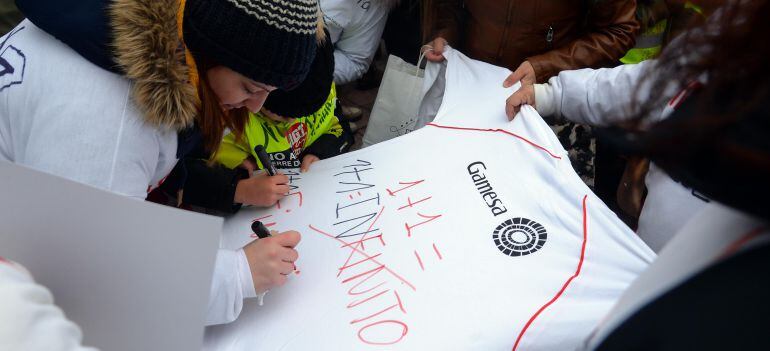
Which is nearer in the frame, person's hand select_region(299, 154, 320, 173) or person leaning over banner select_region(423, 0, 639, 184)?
person's hand select_region(299, 154, 320, 173)

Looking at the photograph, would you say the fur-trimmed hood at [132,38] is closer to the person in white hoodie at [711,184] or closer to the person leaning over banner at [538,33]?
the person in white hoodie at [711,184]

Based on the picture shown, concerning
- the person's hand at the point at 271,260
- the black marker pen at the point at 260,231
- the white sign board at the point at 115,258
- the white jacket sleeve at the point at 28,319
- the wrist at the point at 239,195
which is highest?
the white jacket sleeve at the point at 28,319

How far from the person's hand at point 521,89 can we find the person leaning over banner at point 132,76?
653 mm

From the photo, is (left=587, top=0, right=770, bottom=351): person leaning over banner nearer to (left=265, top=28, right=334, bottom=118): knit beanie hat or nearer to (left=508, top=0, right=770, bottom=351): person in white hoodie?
(left=508, top=0, right=770, bottom=351): person in white hoodie

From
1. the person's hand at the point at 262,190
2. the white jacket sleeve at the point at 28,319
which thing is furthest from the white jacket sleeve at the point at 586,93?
the white jacket sleeve at the point at 28,319

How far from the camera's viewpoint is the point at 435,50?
1899 millimetres

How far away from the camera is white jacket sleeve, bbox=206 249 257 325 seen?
3.43ft

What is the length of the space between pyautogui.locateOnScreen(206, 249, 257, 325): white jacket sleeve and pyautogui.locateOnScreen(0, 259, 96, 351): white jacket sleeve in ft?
1.28

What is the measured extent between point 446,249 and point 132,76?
680 millimetres

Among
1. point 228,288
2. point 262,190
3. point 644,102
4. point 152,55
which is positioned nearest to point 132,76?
point 152,55

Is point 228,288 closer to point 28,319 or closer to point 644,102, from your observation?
point 28,319

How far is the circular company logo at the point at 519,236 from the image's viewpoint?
121cm

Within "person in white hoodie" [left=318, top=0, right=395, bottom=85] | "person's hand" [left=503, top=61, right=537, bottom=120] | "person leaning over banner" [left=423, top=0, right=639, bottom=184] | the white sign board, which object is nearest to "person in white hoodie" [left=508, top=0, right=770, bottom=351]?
the white sign board

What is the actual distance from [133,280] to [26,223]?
15cm
